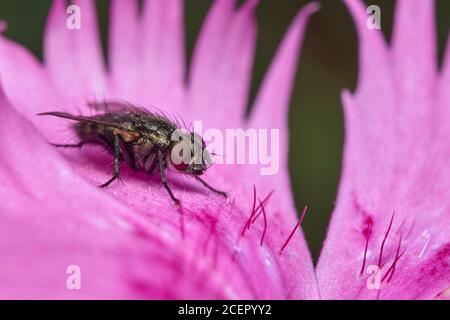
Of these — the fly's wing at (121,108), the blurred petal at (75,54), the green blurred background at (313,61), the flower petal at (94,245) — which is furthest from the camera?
the green blurred background at (313,61)

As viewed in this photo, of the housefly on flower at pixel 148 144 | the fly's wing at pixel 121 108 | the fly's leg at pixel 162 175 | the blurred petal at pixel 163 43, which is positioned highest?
the blurred petal at pixel 163 43

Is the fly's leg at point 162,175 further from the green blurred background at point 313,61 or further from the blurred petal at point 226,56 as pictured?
the green blurred background at point 313,61

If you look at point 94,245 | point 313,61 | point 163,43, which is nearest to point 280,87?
point 163,43

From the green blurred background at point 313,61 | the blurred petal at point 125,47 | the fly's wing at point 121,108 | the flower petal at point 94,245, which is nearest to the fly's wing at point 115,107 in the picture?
the fly's wing at point 121,108

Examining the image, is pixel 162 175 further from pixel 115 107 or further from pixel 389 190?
pixel 389 190

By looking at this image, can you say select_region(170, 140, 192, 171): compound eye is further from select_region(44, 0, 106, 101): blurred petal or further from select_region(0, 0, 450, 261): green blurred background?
select_region(0, 0, 450, 261): green blurred background

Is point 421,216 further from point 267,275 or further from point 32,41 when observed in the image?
point 32,41
